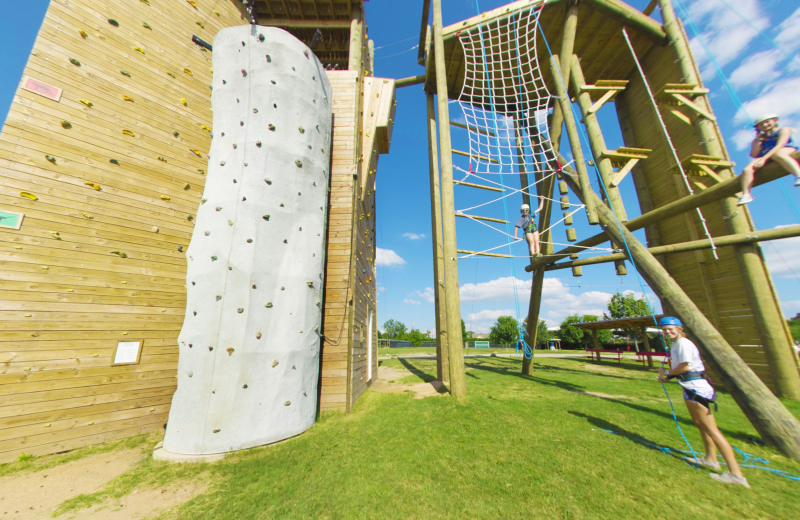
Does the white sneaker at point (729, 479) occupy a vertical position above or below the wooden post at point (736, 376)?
below

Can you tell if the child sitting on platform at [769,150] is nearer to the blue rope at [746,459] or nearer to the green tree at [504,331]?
the blue rope at [746,459]

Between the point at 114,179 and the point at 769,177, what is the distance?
10.8 m

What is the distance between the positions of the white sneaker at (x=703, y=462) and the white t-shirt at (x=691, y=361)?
0.70 metres

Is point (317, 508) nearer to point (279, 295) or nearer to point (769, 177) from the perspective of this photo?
point (279, 295)

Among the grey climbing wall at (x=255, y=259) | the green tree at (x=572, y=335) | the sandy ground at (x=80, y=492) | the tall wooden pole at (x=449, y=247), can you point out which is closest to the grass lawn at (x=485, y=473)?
the sandy ground at (x=80, y=492)

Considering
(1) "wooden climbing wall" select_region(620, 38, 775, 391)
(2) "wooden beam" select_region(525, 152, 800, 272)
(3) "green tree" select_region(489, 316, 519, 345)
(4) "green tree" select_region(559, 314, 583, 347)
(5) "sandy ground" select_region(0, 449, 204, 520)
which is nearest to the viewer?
(5) "sandy ground" select_region(0, 449, 204, 520)

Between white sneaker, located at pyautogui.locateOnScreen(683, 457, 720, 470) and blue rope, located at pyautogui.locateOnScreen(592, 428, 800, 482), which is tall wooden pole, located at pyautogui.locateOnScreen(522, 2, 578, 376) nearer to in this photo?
blue rope, located at pyautogui.locateOnScreen(592, 428, 800, 482)

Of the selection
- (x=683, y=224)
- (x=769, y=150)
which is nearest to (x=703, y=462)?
(x=769, y=150)

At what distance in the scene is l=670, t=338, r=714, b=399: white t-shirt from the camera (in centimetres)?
297

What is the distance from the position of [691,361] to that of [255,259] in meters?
5.94

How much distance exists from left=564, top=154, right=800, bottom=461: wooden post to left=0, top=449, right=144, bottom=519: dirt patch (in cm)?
802

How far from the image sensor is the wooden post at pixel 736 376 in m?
3.33

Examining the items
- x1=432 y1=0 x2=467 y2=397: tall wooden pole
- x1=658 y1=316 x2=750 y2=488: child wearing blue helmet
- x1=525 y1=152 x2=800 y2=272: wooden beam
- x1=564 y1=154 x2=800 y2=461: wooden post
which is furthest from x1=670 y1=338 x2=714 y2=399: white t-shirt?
x1=432 y1=0 x2=467 y2=397: tall wooden pole

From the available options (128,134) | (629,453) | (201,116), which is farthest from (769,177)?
(128,134)
